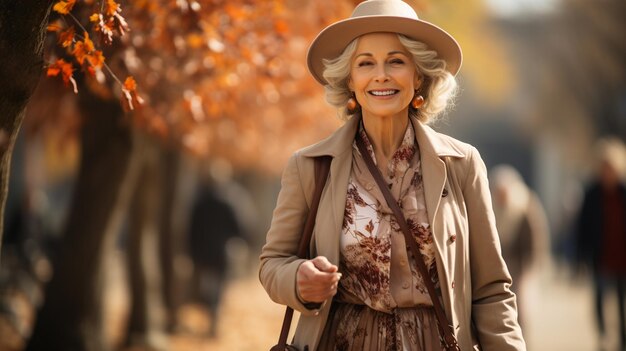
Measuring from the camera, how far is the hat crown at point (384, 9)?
4.32 metres

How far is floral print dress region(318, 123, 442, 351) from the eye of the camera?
4113mm

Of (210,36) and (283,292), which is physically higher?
(210,36)

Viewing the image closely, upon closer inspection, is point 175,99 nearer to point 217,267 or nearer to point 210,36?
point 210,36

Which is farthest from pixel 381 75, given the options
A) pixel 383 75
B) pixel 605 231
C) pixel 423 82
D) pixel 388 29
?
pixel 605 231

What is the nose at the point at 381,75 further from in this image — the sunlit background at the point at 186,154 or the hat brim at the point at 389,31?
the sunlit background at the point at 186,154

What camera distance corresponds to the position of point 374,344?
4148mm

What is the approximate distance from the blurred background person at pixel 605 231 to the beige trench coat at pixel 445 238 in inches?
287

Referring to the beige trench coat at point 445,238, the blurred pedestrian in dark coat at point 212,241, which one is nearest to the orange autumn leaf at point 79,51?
the beige trench coat at point 445,238

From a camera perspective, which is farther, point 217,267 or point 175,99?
point 217,267

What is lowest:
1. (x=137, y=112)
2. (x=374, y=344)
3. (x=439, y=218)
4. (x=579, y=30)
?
(x=374, y=344)

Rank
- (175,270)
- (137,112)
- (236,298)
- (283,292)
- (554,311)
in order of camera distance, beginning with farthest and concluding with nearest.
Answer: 1. (236,298)
2. (554,311)
3. (175,270)
4. (137,112)
5. (283,292)

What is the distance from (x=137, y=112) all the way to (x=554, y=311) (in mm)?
11347

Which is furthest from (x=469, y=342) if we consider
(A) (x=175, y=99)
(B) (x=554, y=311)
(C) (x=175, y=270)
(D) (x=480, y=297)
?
(B) (x=554, y=311)

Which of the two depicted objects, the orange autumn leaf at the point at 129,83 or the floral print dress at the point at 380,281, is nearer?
the floral print dress at the point at 380,281
